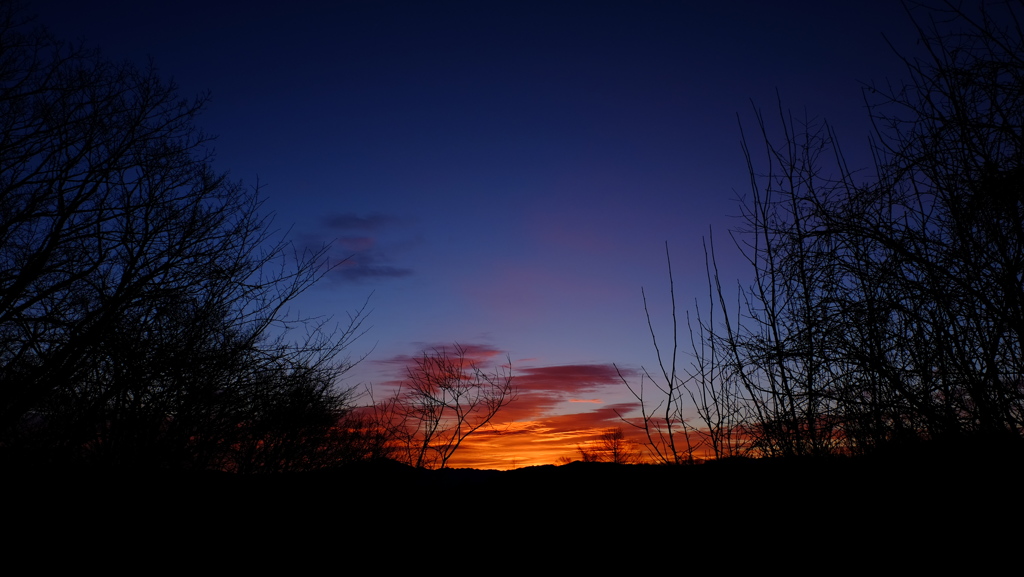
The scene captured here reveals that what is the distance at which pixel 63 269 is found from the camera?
4.54 meters

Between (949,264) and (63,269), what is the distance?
6902mm

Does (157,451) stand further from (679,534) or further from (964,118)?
(964,118)

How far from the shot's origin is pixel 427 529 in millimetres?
2330

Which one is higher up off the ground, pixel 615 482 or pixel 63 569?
pixel 615 482

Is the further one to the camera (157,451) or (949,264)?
(157,451)

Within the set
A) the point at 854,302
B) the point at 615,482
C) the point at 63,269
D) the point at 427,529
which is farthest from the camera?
the point at 63,269

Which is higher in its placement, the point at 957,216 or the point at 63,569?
the point at 957,216

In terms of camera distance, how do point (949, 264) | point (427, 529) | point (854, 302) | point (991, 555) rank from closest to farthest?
point (991, 555) → point (427, 529) → point (949, 264) → point (854, 302)

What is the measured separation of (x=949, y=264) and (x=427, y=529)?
3.26m

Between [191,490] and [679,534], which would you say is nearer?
[679,534]

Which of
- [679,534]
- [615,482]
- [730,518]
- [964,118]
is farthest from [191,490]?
[964,118]

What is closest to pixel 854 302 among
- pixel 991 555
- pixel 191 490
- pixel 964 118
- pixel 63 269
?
pixel 964 118

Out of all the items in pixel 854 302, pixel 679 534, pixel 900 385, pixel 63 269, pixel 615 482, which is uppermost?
pixel 63 269

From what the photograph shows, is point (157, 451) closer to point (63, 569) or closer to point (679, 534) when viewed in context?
point (63, 569)
